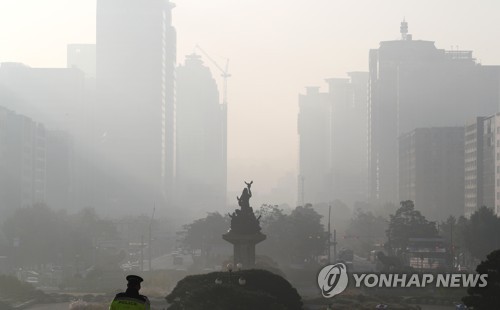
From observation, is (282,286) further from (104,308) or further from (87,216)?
(87,216)

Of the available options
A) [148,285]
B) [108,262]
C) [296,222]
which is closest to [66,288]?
[148,285]

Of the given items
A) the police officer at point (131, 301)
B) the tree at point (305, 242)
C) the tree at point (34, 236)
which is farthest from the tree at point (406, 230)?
the police officer at point (131, 301)

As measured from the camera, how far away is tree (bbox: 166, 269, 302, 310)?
52.1m

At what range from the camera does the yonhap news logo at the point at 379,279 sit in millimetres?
79438

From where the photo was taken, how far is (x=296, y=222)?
5600 inches

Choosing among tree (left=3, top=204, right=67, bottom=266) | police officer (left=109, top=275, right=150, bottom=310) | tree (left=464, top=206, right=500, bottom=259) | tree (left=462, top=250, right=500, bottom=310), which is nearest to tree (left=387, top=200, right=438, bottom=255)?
tree (left=464, top=206, right=500, bottom=259)

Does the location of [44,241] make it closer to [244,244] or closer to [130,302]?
[244,244]

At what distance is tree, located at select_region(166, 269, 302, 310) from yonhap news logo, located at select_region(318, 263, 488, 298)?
14.6 metres

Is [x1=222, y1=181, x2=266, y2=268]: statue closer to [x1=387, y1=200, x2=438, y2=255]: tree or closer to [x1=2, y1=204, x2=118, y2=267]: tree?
[x1=2, y1=204, x2=118, y2=267]: tree

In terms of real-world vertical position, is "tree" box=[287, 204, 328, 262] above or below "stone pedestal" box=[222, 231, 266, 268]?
below

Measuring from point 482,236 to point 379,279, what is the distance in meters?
52.7

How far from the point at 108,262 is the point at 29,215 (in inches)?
911

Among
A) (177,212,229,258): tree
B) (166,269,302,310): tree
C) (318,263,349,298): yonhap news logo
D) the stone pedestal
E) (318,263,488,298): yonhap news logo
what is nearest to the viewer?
(166,269,302,310): tree

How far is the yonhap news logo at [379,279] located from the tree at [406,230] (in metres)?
49.9
